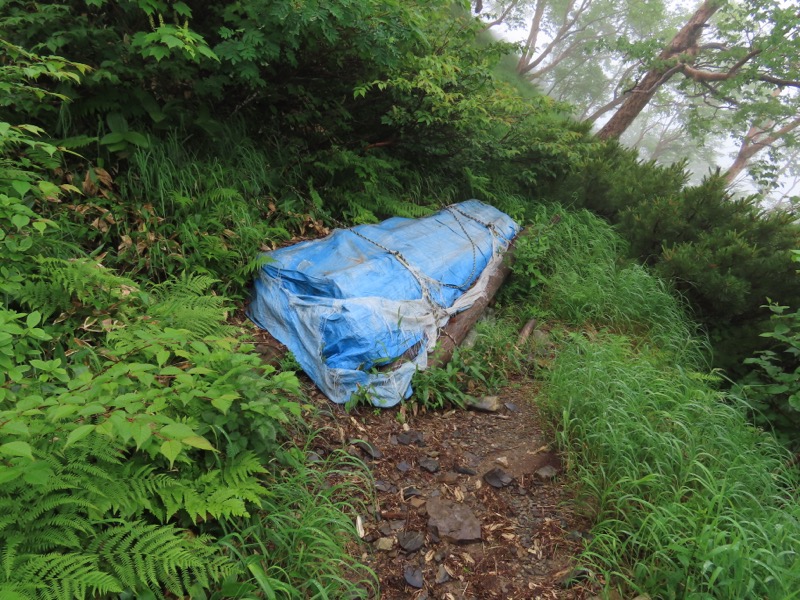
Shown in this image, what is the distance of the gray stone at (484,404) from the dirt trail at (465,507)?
1.7 inches

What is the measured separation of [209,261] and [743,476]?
12.1 feet

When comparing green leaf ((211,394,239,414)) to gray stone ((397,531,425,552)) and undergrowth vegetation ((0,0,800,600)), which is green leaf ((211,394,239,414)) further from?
gray stone ((397,531,425,552))

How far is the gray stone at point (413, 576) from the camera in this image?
72.2 inches

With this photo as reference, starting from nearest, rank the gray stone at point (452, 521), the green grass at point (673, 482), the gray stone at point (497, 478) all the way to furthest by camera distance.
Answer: the green grass at point (673, 482) → the gray stone at point (452, 521) → the gray stone at point (497, 478)

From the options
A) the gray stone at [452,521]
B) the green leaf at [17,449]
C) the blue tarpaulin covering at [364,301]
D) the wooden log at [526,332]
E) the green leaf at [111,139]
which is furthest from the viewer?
the wooden log at [526,332]

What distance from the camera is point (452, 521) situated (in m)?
2.13

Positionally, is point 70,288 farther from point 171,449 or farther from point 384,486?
point 384,486

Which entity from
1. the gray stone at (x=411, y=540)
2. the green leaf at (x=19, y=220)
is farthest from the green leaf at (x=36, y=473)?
the gray stone at (x=411, y=540)

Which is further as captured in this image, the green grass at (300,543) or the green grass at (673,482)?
the green grass at (673,482)

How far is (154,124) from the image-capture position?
3.40 meters

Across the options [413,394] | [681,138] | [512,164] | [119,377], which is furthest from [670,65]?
[681,138]

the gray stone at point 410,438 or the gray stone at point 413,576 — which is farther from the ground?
the gray stone at point 410,438

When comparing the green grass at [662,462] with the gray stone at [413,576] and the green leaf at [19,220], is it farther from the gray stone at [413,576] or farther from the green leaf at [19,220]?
the green leaf at [19,220]

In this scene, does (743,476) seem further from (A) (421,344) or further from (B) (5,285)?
(B) (5,285)
